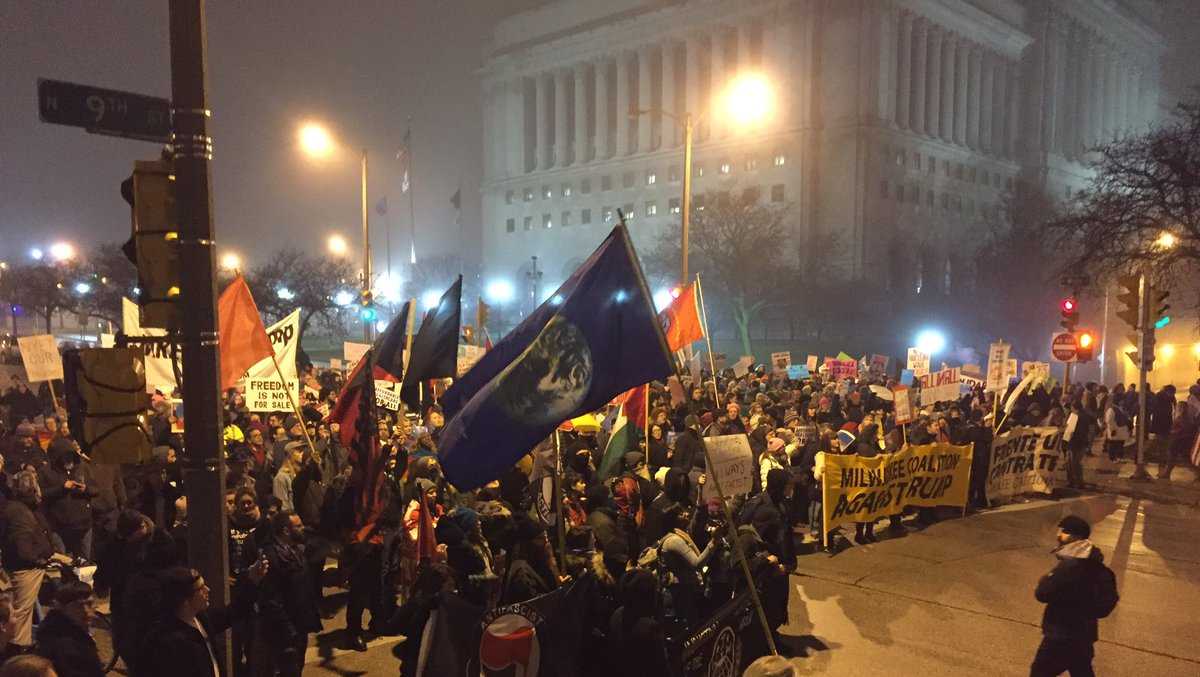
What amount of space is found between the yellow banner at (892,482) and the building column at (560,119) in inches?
3407

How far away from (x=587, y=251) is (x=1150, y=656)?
8230cm

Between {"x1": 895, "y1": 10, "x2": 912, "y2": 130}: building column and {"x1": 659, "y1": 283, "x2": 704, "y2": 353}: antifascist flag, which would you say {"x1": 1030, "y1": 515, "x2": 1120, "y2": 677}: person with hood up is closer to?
{"x1": 659, "y1": 283, "x2": 704, "y2": 353}: antifascist flag

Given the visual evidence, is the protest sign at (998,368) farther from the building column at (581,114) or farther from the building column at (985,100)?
the building column at (581,114)

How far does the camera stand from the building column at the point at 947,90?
3194 inches

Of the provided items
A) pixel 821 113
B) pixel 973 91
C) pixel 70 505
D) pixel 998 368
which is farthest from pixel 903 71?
pixel 70 505

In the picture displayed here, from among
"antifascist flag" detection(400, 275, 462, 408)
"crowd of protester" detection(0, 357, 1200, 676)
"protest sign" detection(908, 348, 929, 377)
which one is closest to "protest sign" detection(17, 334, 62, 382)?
"crowd of protester" detection(0, 357, 1200, 676)

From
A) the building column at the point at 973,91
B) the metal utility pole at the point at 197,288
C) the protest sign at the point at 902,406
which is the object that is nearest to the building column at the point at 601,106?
the building column at the point at 973,91

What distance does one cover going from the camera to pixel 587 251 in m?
88.5

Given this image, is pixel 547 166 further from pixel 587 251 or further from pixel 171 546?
pixel 171 546

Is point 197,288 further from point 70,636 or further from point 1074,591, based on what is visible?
point 1074,591

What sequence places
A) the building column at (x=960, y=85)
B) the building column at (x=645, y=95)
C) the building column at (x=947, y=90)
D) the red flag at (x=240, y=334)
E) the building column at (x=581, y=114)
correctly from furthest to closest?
the building column at (x=581, y=114), the building column at (x=645, y=95), the building column at (x=960, y=85), the building column at (x=947, y=90), the red flag at (x=240, y=334)

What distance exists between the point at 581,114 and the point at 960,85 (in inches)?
1568

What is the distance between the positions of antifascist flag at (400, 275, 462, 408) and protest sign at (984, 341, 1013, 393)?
10.1 meters

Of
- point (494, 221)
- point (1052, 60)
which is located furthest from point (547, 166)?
point (1052, 60)
